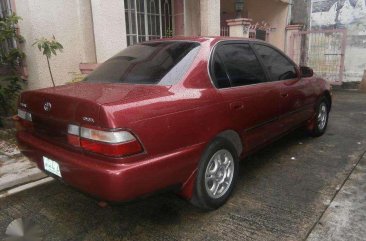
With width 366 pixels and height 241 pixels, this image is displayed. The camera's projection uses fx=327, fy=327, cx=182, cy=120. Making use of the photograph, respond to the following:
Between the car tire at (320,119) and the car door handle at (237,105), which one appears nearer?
the car door handle at (237,105)

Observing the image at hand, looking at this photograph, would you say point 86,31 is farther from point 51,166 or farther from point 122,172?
point 122,172

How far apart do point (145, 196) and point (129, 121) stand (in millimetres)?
564

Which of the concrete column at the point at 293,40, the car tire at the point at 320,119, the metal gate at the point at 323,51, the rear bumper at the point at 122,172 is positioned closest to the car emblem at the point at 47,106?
the rear bumper at the point at 122,172

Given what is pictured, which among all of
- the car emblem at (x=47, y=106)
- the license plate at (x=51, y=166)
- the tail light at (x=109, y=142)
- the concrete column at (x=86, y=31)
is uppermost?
the concrete column at (x=86, y=31)

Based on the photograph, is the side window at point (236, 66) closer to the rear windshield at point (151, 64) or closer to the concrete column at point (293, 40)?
the rear windshield at point (151, 64)

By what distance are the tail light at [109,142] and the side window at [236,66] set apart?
113cm

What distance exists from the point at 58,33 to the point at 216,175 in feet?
14.6

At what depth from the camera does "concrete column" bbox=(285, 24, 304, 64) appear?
37.8 ft

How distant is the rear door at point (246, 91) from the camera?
309 cm

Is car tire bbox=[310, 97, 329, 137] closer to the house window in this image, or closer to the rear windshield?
the rear windshield

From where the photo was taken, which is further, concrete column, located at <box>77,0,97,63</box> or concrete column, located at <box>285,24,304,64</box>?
concrete column, located at <box>285,24,304,64</box>

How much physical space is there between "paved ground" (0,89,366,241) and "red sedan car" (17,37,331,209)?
240 mm

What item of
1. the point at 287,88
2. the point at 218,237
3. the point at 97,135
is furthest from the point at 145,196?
the point at 287,88

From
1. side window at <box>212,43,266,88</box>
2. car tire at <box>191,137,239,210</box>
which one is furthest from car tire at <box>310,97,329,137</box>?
car tire at <box>191,137,239,210</box>
